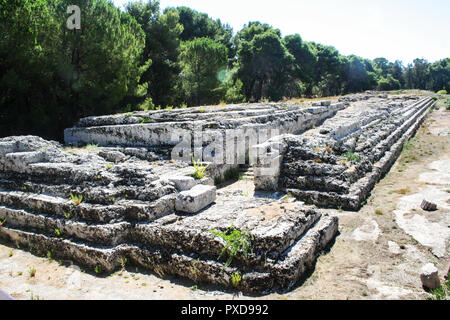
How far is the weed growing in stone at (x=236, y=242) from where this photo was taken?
3.76m

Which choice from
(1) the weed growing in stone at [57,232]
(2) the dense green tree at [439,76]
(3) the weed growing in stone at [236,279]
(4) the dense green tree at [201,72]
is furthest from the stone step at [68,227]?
(2) the dense green tree at [439,76]

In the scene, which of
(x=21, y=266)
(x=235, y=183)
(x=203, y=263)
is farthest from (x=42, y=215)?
(x=235, y=183)

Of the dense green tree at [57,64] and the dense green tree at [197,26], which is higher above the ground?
the dense green tree at [197,26]

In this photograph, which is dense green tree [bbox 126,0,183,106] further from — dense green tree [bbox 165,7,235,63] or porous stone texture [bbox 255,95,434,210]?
porous stone texture [bbox 255,95,434,210]

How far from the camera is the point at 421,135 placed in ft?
51.9

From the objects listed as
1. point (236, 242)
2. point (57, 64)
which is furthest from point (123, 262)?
point (57, 64)

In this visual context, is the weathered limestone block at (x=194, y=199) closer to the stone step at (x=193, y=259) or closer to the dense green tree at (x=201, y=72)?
the stone step at (x=193, y=259)

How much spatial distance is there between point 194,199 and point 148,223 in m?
0.71

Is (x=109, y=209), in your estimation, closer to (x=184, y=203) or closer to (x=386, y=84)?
(x=184, y=203)

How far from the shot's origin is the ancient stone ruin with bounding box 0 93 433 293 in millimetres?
3867

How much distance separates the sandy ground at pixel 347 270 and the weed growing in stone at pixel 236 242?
42 centimetres

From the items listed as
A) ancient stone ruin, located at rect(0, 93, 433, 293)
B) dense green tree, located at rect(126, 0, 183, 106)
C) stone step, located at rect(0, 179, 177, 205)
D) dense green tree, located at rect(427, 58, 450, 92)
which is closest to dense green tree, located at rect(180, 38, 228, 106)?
dense green tree, located at rect(126, 0, 183, 106)

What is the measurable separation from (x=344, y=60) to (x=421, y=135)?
38083 millimetres

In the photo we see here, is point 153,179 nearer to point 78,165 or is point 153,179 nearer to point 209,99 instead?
point 78,165
